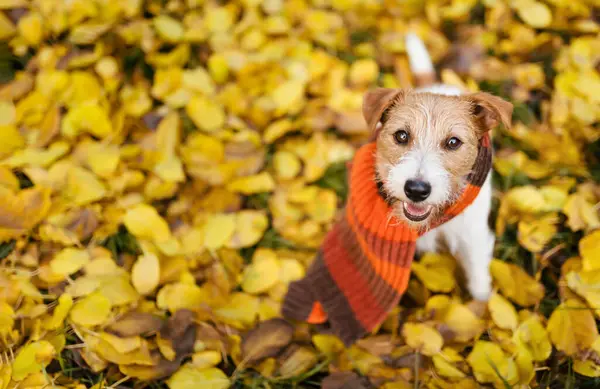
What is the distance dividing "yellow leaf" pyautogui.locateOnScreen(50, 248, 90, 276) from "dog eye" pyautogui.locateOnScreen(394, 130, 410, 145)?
1.49m

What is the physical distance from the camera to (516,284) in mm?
2240

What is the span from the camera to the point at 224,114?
2873 millimetres

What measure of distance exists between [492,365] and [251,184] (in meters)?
1.40

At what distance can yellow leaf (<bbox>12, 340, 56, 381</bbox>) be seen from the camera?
1973 millimetres

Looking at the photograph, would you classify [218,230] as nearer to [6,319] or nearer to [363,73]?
[6,319]

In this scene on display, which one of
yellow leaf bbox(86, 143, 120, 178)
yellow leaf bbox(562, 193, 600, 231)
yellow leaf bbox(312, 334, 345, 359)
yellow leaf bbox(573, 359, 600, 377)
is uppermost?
yellow leaf bbox(562, 193, 600, 231)

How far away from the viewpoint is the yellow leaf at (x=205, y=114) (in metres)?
2.80

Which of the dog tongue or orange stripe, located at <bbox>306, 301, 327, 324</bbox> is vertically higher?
the dog tongue

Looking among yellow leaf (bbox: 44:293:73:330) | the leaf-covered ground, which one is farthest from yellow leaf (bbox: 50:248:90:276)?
yellow leaf (bbox: 44:293:73:330)

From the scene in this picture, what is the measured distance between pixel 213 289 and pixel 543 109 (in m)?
2.09

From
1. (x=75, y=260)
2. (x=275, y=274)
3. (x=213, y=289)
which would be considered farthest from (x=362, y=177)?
(x=75, y=260)

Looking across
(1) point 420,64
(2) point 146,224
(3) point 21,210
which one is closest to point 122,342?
(2) point 146,224

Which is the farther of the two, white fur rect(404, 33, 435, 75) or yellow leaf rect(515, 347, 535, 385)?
white fur rect(404, 33, 435, 75)

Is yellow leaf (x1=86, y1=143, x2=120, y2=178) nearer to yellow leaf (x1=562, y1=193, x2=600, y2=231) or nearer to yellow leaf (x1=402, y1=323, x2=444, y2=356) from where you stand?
yellow leaf (x1=402, y1=323, x2=444, y2=356)
